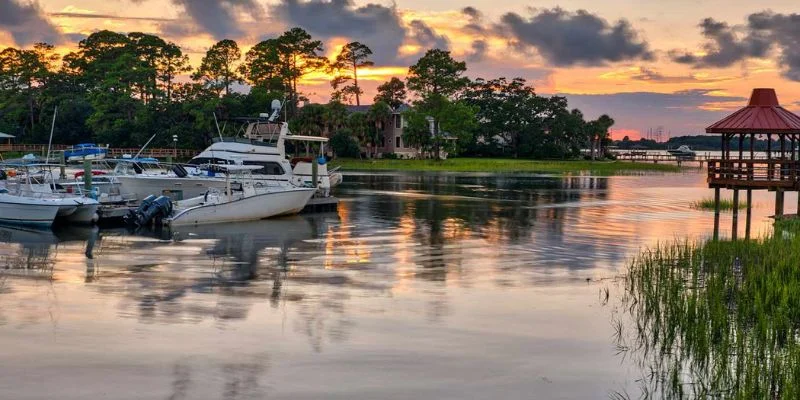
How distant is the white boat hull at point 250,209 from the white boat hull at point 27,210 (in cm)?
456

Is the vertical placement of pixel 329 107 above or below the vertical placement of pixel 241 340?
above

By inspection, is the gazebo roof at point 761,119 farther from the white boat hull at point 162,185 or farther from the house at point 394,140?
the house at point 394,140

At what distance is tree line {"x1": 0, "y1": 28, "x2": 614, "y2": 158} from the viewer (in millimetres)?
106562

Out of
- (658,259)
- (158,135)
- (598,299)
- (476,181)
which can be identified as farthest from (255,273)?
(158,135)

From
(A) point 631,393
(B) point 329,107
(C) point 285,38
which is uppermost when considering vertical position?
(C) point 285,38

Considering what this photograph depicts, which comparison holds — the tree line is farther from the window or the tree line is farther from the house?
the window

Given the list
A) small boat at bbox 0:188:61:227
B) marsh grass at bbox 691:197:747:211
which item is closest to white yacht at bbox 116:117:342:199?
small boat at bbox 0:188:61:227

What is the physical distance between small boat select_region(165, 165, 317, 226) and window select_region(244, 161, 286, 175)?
4.25 meters

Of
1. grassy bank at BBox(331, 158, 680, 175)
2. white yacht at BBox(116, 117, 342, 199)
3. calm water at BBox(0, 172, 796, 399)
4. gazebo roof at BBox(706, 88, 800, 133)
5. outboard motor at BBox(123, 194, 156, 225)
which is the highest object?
gazebo roof at BBox(706, 88, 800, 133)

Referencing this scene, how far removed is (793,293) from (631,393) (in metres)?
5.91

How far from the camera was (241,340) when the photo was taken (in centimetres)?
1538

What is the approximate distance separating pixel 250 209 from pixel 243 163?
9.15 meters

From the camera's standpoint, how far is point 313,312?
1797 cm

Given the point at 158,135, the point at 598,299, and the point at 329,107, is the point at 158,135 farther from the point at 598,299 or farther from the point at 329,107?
the point at 598,299
